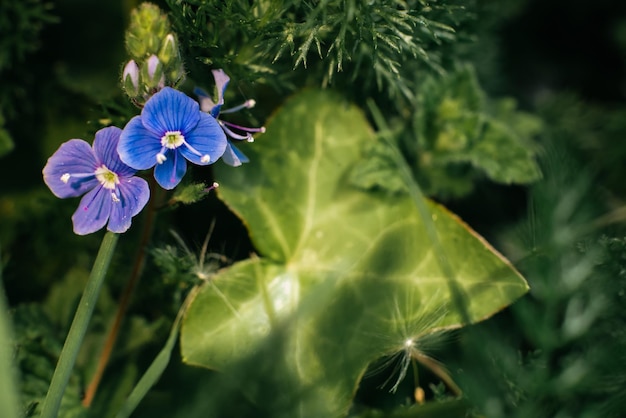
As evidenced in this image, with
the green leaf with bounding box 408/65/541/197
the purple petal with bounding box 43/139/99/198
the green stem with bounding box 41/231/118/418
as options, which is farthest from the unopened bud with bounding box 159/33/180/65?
the green leaf with bounding box 408/65/541/197

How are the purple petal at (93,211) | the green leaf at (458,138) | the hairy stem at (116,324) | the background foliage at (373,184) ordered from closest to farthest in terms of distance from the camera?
the purple petal at (93,211)
the background foliage at (373,184)
the hairy stem at (116,324)
the green leaf at (458,138)

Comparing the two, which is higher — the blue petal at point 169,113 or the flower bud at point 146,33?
the flower bud at point 146,33

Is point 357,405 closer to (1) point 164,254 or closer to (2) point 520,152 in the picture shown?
(1) point 164,254

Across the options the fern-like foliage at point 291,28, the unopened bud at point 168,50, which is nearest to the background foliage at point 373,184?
the fern-like foliage at point 291,28

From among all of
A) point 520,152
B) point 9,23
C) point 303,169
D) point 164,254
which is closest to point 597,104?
point 520,152

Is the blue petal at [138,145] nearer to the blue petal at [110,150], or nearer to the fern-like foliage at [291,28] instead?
the blue petal at [110,150]

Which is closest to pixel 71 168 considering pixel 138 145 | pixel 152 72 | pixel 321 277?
pixel 138 145

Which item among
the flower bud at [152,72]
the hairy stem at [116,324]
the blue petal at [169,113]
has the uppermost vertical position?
the flower bud at [152,72]

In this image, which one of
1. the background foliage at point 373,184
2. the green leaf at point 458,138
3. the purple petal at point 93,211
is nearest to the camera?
the purple petal at point 93,211
